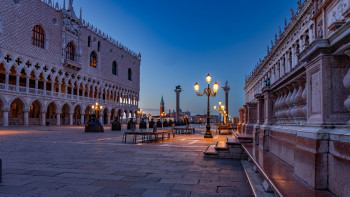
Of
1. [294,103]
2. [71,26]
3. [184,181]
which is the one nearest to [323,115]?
[294,103]

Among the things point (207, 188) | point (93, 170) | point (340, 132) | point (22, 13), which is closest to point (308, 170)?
point (340, 132)

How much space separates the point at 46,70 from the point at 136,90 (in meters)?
32.6

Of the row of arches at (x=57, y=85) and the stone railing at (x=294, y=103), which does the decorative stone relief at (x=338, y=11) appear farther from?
the row of arches at (x=57, y=85)

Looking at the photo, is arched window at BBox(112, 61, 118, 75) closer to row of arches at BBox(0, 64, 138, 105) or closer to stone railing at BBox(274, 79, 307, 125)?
row of arches at BBox(0, 64, 138, 105)

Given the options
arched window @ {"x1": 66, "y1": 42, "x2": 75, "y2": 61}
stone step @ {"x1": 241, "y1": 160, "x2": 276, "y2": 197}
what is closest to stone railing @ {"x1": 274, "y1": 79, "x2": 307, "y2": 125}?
stone step @ {"x1": 241, "y1": 160, "x2": 276, "y2": 197}

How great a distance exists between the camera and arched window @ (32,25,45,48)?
3781cm

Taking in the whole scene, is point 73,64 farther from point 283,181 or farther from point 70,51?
point 283,181

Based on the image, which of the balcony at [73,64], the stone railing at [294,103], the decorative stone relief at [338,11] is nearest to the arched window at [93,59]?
the balcony at [73,64]

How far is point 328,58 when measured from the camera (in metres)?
2.52

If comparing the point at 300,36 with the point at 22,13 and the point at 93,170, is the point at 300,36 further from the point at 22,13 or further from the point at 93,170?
the point at 22,13

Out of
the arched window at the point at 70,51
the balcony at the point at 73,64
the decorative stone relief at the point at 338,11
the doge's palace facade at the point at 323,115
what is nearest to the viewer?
the doge's palace facade at the point at 323,115

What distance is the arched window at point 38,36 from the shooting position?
3781 centimetres

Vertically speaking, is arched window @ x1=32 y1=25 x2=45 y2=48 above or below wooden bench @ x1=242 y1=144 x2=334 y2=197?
above

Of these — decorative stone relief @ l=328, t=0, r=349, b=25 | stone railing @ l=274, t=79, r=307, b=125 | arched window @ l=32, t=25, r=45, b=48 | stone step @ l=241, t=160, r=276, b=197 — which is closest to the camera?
stone step @ l=241, t=160, r=276, b=197
